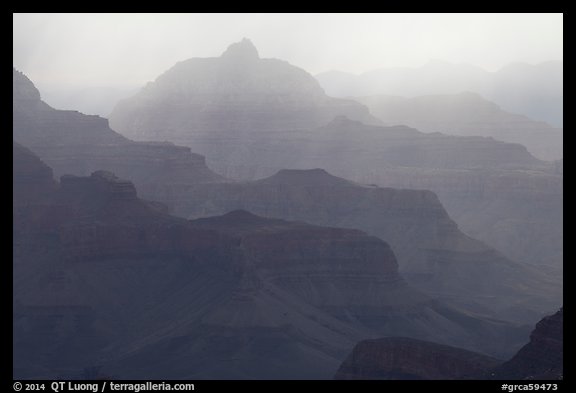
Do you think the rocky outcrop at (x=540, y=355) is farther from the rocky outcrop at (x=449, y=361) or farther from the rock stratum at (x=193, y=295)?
the rock stratum at (x=193, y=295)

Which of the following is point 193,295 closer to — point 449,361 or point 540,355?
point 449,361

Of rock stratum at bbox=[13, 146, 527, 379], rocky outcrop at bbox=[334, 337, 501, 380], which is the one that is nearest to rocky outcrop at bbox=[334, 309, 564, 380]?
rocky outcrop at bbox=[334, 337, 501, 380]

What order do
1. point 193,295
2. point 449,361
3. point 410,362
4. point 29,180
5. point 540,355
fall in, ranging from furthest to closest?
point 29,180 → point 193,295 → point 410,362 → point 449,361 → point 540,355

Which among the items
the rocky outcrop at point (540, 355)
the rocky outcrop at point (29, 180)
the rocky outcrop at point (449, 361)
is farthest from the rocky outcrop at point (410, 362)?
the rocky outcrop at point (29, 180)

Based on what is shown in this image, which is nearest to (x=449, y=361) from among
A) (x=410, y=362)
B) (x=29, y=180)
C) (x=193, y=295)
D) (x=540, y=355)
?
(x=410, y=362)
